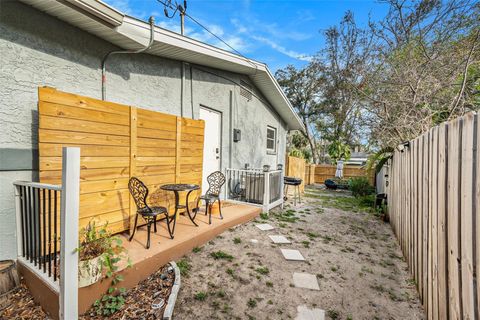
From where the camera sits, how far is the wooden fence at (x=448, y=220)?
1.29 metres

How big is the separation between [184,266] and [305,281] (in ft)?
5.10

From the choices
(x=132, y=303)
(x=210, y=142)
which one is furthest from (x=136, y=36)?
(x=132, y=303)

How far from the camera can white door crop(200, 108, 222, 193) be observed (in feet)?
17.3

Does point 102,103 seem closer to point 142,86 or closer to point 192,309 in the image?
point 142,86

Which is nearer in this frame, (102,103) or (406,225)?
(102,103)

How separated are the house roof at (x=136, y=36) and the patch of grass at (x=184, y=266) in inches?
127

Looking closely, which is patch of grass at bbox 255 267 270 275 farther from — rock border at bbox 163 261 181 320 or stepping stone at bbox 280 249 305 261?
rock border at bbox 163 261 181 320

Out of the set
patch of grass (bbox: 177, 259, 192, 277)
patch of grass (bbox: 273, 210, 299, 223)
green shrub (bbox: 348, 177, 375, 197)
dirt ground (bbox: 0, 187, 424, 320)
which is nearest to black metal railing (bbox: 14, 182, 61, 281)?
dirt ground (bbox: 0, 187, 424, 320)

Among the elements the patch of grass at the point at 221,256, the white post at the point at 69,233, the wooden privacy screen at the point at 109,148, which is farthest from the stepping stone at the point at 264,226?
the white post at the point at 69,233

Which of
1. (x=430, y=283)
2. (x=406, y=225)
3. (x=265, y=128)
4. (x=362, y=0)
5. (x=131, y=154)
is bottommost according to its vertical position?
(x=430, y=283)

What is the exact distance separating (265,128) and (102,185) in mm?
6176

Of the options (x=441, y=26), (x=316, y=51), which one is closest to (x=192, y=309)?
(x=441, y=26)

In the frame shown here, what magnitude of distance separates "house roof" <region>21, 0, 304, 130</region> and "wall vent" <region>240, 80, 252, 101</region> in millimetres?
311

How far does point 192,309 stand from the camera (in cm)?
220
